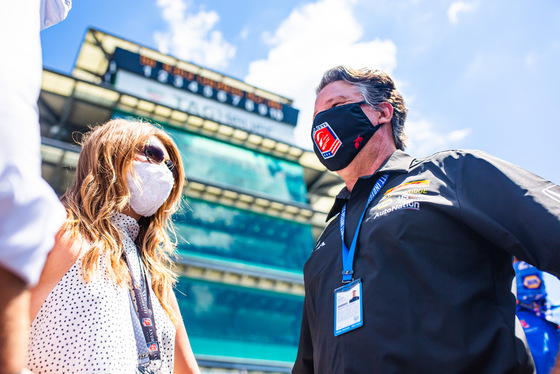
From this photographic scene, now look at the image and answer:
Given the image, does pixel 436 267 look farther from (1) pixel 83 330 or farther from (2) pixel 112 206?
(2) pixel 112 206

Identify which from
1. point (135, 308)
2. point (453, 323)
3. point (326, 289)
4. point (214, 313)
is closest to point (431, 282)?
point (453, 323)

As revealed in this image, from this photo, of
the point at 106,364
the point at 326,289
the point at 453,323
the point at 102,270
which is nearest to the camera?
the point at 106,364

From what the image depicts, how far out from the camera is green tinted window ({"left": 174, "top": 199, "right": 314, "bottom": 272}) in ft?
62.6

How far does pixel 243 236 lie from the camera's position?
2052 cm

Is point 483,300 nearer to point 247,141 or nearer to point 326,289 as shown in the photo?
point 326,289

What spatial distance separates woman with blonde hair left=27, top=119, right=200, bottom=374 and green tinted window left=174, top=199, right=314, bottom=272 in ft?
52.3

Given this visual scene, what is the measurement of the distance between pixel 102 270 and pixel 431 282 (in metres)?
1.38

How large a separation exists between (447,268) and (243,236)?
749 inches

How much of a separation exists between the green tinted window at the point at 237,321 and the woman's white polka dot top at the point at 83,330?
51.5 feet

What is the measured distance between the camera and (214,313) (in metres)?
17.7

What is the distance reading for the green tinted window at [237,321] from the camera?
16828 mm

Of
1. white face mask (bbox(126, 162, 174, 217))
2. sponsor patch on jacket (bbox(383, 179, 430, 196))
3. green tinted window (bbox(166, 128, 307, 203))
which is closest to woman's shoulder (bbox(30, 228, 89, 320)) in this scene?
white face mask (bbox(126, 162, 174, 217))

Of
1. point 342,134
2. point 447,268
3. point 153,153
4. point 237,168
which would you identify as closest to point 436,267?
point 447,268

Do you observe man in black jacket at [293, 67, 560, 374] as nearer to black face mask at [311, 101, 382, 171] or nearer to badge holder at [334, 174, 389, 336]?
badge holder at [334, 174, 389, 336]
